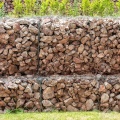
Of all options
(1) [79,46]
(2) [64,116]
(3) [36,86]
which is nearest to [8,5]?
(1) [79,46]

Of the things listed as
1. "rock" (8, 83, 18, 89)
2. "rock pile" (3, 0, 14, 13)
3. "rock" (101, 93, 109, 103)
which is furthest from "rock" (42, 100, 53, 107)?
"rock pile" (3, 0, 14, 13)

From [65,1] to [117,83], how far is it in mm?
2002

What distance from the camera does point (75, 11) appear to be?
7785mm

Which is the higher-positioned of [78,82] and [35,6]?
[35,6]

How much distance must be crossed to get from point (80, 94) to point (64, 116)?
2.08 ft

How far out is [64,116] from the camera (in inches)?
246

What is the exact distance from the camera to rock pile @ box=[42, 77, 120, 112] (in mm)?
6707

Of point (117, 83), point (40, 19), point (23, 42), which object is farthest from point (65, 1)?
point (117, 83)

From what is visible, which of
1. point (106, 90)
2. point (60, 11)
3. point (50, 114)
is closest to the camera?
point (50, 114)

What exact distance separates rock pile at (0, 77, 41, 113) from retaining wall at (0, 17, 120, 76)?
12.3 inches

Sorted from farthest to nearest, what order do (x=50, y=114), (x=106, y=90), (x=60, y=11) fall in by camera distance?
(x=60, y=11)
(x=106, y=90)
(x=50, y=114)

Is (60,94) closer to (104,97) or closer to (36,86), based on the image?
(36,86)

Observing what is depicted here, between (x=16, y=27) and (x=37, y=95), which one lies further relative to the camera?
(x=16, y=27)

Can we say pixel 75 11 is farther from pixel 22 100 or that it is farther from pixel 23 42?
pixel 22 100
